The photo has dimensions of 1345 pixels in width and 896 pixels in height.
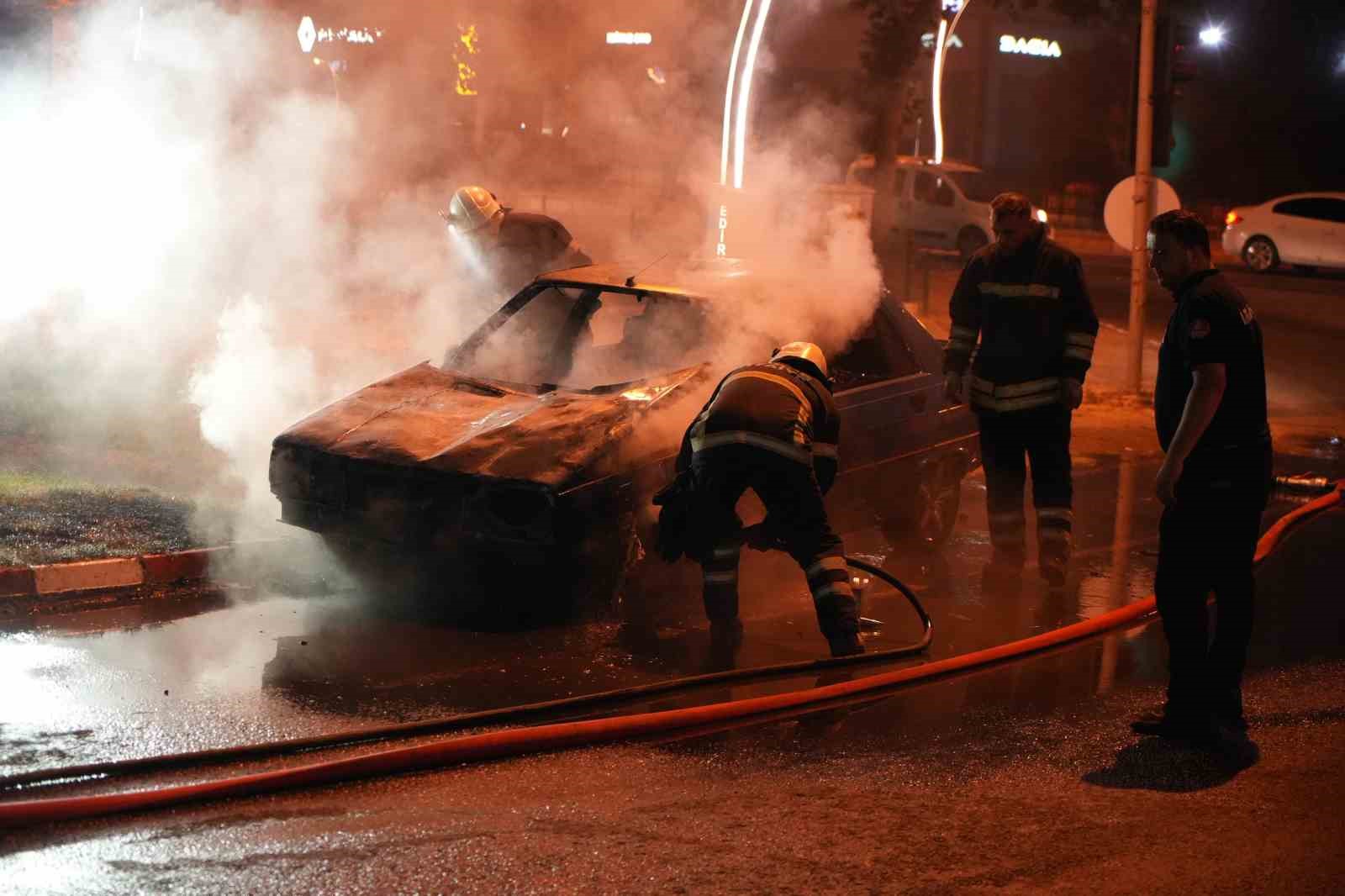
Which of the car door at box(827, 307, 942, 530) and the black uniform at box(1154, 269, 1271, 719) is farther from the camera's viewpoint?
the car door at box(827, 307, 942, 530)

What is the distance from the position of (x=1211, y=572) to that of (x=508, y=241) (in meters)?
5.75

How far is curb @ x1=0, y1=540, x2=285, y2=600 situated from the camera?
6590 millimetres

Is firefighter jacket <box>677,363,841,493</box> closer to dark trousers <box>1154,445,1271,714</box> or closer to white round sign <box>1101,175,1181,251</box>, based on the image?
dark trousers <box>1154,445,1271,714</box>

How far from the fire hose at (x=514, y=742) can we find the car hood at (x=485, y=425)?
129 centimetres

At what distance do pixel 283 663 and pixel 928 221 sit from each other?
73.8 feet

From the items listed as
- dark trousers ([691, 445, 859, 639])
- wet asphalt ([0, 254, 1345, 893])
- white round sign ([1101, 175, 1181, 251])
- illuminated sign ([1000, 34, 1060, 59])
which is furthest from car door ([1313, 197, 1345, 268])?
illuminated sign ([1000, 34, 1060, 59])

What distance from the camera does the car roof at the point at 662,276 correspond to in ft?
24.5

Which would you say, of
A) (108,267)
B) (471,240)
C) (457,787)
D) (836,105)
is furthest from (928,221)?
(457,787)

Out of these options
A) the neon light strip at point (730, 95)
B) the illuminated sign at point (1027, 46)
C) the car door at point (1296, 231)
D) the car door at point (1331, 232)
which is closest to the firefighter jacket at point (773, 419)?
the neon light strip at point (730, 95)

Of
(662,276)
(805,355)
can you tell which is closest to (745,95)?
(662,276)

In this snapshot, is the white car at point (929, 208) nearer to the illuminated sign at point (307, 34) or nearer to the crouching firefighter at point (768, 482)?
the illuminated sign at point (307, 34)

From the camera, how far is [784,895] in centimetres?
378

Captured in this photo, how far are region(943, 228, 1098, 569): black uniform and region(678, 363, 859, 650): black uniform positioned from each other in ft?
4.86

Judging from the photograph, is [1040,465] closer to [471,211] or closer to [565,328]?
[565,328]
